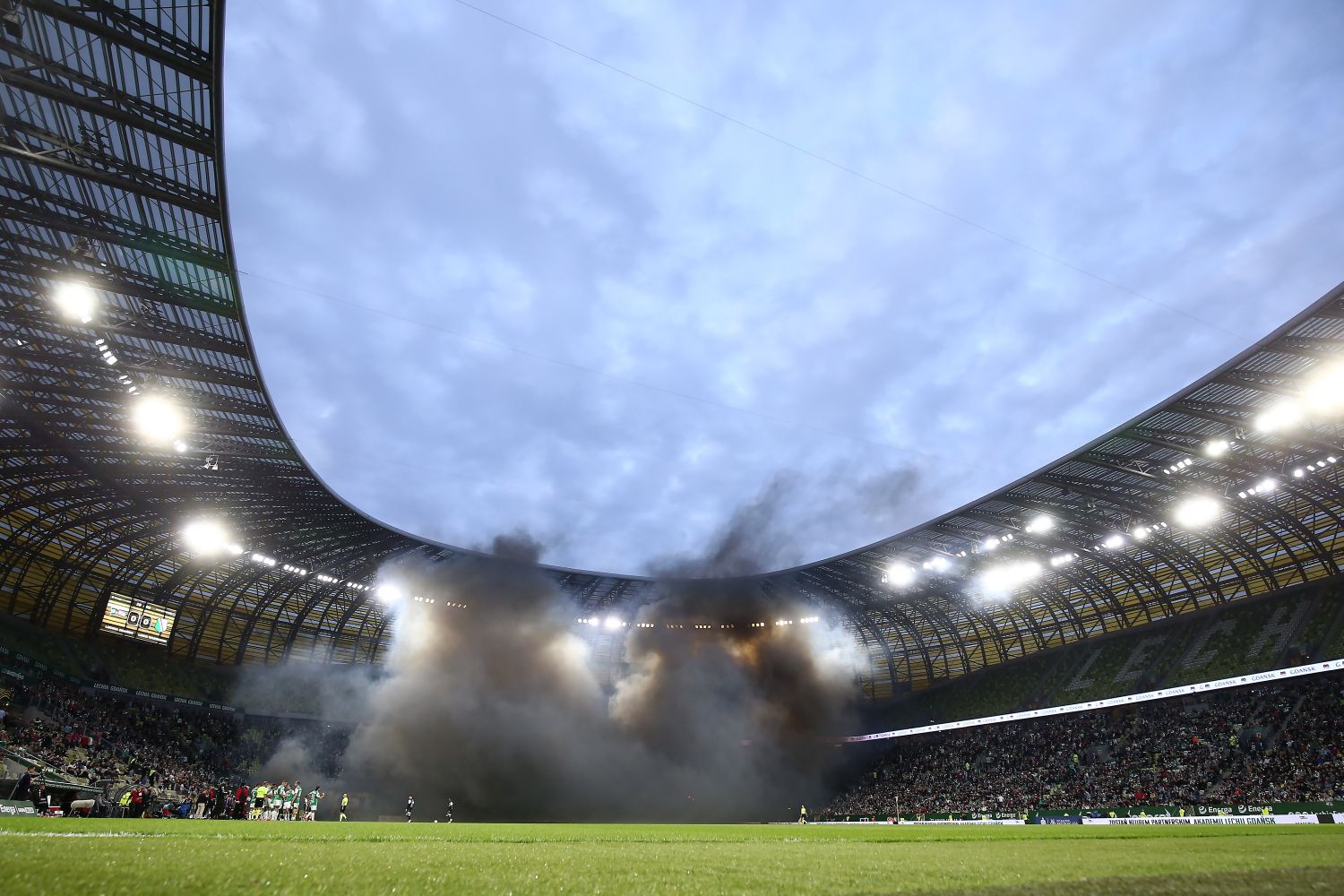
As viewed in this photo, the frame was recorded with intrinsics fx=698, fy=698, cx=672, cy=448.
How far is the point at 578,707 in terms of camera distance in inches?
2185

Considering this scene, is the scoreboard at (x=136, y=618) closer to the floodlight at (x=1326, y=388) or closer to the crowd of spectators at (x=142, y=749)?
the crowd of spectators at (x=142, y=749)

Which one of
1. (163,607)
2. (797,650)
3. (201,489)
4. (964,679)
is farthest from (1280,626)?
(163,607)

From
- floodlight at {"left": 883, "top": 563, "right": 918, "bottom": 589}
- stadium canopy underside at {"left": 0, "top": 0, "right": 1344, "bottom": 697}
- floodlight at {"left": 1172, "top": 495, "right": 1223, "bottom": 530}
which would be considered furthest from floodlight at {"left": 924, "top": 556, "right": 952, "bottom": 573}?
floodlight at {"left": 1172, "top": 495, "right": 1223, "bottom": 530}

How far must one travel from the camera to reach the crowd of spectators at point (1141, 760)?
40719 millimetres

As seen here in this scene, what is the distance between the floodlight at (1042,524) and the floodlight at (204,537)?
2067 inches

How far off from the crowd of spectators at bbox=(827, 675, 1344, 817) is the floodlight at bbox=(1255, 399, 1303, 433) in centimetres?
2116

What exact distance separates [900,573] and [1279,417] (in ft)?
80.8

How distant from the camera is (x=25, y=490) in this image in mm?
41906

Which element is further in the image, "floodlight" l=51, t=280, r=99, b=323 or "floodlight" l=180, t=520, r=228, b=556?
"floodlight" l=180, t=520, r=228, b=556

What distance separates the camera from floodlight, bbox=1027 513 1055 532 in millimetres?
42734

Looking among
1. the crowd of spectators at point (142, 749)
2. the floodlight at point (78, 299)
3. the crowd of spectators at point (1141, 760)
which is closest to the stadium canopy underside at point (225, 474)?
the floodlight at point (78, 299)

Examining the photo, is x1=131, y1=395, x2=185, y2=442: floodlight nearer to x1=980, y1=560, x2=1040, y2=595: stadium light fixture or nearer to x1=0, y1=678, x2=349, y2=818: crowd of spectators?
x1=0, y1=678, x2=349, y2=818: crowd of spectators

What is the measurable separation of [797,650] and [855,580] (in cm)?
1003

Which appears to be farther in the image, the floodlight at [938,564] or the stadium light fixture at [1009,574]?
the floodlight at [938,564]
